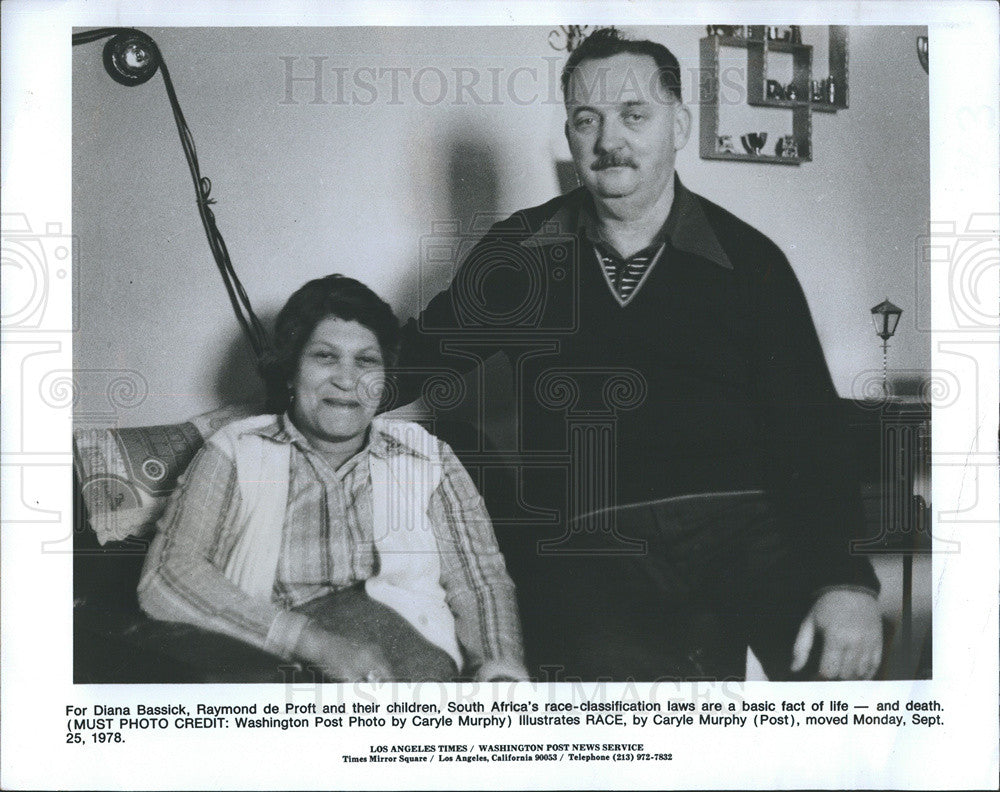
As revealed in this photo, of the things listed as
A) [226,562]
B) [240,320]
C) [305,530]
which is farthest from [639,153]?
[226,562]

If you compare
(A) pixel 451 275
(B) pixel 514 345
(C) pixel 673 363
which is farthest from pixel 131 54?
(C) pixel 673 363

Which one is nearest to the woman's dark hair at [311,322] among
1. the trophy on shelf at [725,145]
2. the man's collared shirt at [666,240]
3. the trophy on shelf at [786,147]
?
the man's collared shirt at [666,240]

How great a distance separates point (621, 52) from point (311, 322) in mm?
864

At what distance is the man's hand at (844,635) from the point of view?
6.40 feet

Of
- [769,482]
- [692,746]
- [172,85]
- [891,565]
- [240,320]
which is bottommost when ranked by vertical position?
[692,746]

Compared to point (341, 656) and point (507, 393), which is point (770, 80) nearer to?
point (507, 393)

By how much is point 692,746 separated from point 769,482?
0.57 meters

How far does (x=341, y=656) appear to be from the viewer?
6.29ft

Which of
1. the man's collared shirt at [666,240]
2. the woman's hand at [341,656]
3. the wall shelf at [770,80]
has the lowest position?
the woman's hand at [341,656]

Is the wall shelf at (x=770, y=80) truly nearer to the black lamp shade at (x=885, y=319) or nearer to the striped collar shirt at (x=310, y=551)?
the black lamp shade at (x=885, y=319)

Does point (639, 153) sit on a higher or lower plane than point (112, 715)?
higher

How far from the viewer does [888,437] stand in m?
1.97

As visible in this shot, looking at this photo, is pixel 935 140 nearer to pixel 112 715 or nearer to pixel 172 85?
pixel 172 85

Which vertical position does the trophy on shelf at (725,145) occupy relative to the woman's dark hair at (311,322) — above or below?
above
